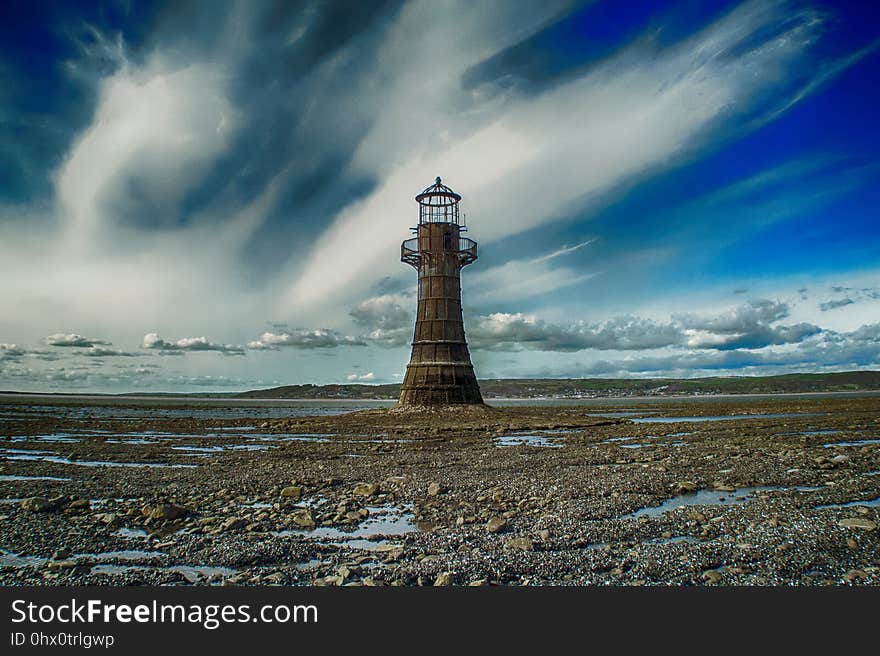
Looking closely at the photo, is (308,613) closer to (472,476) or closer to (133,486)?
(472,476)

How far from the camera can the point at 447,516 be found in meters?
11.2

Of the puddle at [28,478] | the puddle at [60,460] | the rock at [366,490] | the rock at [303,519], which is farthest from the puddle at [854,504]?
the puddle at [28,478]

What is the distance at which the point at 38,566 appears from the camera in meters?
8.35

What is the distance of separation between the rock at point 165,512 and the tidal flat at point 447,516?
3 cm

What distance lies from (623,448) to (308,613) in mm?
18463

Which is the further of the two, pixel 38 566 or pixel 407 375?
pixel 407 375

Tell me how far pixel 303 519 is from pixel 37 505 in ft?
19.6

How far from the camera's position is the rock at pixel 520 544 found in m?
8.89

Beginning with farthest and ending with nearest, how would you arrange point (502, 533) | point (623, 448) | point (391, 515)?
point (623, 448) < point (391, 515) < point (502, 533)

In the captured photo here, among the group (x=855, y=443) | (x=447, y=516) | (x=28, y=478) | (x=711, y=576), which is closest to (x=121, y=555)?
(x=447, y=516)

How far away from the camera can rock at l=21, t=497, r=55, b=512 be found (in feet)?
38.6

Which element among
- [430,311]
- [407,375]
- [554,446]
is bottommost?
[554,446]

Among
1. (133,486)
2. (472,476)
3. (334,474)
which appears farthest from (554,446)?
(133,486)

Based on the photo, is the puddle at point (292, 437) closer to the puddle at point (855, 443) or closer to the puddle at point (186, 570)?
the puddle at point (186, 570)
